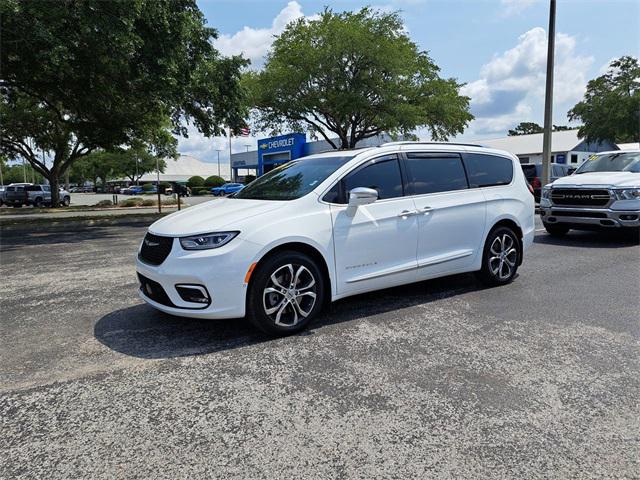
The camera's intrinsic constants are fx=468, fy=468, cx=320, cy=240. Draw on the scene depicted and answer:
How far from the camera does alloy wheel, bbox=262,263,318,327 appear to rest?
13.3ft

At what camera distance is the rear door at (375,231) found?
4.48 metres

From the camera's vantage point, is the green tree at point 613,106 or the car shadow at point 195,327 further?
the green tree at point 613,106

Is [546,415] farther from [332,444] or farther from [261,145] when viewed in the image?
[261,145]

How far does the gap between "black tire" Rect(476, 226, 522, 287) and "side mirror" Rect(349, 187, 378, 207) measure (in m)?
2.12

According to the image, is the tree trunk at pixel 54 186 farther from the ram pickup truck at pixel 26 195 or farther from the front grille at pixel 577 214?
the front grille at pixel 577 214

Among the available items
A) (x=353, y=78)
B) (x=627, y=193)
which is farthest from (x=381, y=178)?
(x=353, y=78)

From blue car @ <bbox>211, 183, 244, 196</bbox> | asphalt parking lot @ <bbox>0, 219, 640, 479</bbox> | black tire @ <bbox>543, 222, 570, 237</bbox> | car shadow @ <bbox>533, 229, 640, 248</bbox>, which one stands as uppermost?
blue car @ <bbox>211, 183, 244, 196</bbox>

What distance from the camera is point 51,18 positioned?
9.52 metres

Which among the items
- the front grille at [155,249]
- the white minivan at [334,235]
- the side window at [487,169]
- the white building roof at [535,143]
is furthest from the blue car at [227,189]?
the front grille at [155,249]

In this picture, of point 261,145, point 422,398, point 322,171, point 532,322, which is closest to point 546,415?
point 422,398

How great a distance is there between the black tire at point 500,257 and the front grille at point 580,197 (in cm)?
393

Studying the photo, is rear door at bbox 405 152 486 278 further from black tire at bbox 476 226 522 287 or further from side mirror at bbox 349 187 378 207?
side mirror at bbox 349 187 378 207

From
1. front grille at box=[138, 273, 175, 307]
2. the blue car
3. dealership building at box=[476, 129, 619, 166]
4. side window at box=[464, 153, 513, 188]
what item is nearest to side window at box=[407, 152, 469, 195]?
side window at box=[464, 153, 513, 188]

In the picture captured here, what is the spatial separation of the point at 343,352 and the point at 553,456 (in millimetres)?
1742
